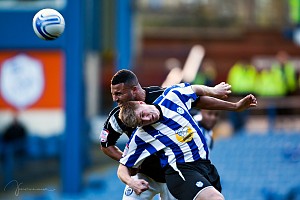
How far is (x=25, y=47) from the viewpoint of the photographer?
57.3ft

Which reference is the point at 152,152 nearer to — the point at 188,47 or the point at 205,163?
the point at 205,163

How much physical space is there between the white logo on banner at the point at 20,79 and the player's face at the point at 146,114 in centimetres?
1403

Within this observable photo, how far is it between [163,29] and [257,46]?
417 centimetres

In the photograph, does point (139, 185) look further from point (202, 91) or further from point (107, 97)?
point (107, 97)

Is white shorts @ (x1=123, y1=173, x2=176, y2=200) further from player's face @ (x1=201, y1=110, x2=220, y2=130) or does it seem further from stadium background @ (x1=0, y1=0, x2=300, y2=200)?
stadium background @ (x1=0, y1=0, x2=300, y2=200)

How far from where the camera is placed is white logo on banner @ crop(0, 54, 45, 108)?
68.6ft

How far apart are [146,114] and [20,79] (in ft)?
46.2

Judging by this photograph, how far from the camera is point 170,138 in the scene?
730 centimetres

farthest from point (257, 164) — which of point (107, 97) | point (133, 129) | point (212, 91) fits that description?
point (107, 97)

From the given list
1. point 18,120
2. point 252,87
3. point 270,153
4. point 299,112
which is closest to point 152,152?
point 270,153

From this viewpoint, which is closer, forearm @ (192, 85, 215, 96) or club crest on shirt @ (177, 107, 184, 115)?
club crest on shirt @ (177, 107, 184, 115)

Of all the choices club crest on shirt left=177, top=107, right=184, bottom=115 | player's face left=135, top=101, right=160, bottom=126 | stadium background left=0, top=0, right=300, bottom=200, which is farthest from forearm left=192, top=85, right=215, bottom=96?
stadium background left=0, top=0, right=300, bottom=200

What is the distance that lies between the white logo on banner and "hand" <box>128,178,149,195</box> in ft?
46.2

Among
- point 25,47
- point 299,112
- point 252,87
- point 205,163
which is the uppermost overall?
point 205,163
